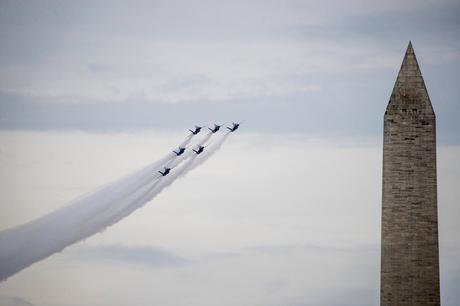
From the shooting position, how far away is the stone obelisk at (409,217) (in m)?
40.9

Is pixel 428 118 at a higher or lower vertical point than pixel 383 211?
higher

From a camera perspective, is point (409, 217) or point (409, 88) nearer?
point (409, 217)

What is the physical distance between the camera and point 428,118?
136 feet

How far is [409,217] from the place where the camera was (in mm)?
40906

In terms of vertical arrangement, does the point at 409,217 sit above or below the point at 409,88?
below

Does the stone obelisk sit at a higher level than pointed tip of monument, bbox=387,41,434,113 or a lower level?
lower

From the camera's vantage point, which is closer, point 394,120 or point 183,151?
point 394,120

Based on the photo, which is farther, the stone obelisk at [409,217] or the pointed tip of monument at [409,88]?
the pointed tip of monument at [409,88]

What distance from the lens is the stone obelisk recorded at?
4088 cm

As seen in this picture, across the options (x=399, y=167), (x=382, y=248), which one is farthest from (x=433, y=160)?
(x=382, y=248)

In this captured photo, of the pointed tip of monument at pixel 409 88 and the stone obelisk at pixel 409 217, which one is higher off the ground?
the pointed tip of monument at pixel 409 88

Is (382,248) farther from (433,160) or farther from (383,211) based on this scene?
(433,160)

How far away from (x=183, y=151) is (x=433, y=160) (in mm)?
24818

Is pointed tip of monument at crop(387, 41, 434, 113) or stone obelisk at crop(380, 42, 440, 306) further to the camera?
pointed tip of monument at crop(387, 41, 434, 113)
